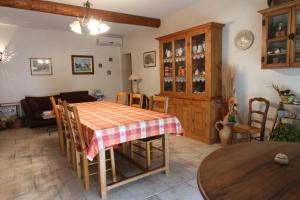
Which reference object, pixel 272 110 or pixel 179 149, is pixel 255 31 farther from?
pixel 179 149

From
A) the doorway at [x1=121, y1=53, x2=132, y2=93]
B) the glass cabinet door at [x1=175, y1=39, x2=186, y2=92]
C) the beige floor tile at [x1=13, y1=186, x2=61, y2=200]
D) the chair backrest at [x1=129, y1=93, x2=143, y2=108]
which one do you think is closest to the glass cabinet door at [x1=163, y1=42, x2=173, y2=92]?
the glass cabinet door at [x1=175, y1=39, x2=186, y2=92]

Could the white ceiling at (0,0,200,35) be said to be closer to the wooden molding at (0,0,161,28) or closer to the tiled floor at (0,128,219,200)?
the wooden molding at (0,0,161,28)

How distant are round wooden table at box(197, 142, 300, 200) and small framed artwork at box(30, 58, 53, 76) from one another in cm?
578

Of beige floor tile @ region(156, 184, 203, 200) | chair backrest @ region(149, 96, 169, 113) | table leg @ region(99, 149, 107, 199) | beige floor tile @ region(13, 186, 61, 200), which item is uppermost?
chair backrest @ region(149, 96, 169, 113)

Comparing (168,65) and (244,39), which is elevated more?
(244,39)

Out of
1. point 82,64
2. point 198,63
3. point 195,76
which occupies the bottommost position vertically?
point 195,76

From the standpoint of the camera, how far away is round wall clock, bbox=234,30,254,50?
130 inches

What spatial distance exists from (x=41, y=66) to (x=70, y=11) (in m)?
2.45

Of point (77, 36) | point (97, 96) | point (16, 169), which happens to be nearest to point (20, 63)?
point (77, 36)

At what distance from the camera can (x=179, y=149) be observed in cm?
348

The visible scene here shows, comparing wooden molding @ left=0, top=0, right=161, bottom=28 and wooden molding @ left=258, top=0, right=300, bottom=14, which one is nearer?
wooden molding @ left=258, top=0, right=300, bottom=14

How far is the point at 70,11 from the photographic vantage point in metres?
3.94

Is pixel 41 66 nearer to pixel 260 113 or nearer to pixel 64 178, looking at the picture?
pixel 64 178

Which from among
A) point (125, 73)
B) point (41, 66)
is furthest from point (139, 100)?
point (125, 73)
